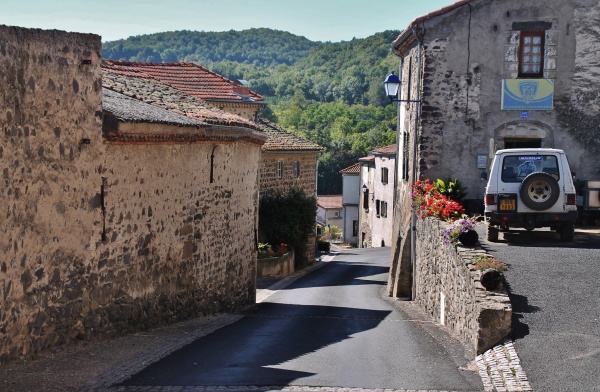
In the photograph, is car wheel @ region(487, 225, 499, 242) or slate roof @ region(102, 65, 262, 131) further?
car wheel @ region(487, 225, 499, 242)

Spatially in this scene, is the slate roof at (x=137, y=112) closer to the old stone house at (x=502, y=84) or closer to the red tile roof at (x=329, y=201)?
the old stone house at (x=502, y=84)

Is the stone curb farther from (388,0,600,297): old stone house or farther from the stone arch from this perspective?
the stone arch

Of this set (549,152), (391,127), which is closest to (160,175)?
(549,152)

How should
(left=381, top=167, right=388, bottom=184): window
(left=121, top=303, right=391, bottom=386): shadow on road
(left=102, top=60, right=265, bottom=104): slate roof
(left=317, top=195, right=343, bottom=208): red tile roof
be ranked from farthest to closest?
(left=317, top=195, right=343, bottom=208): red tile roof
(left=381, top=167, right=388, bottom=184): window
(left=102, top=60, right=265, bottom=104): slate roof
(left=121, top=303, right=391, bottom=386): shadow on road

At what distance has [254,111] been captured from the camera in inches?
1366

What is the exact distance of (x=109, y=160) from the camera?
13016mm

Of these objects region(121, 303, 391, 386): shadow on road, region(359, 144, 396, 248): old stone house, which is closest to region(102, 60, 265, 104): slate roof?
region(121, 303, 391, 386): shadow on road

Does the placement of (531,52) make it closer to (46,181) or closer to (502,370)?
(502,370)

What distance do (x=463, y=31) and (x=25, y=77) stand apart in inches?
550

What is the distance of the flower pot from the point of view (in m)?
15.4

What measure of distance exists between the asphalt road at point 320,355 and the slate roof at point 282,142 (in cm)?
1800

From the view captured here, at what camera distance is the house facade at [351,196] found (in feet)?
237

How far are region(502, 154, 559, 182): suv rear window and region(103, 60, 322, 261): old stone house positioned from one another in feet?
31.4

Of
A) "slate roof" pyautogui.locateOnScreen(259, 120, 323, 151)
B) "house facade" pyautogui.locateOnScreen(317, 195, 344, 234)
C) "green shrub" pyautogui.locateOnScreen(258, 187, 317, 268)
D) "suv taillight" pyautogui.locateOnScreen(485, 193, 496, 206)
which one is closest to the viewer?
"suv taillight" pyautogui.locateOnScreen(485, 193, 496, 206)
